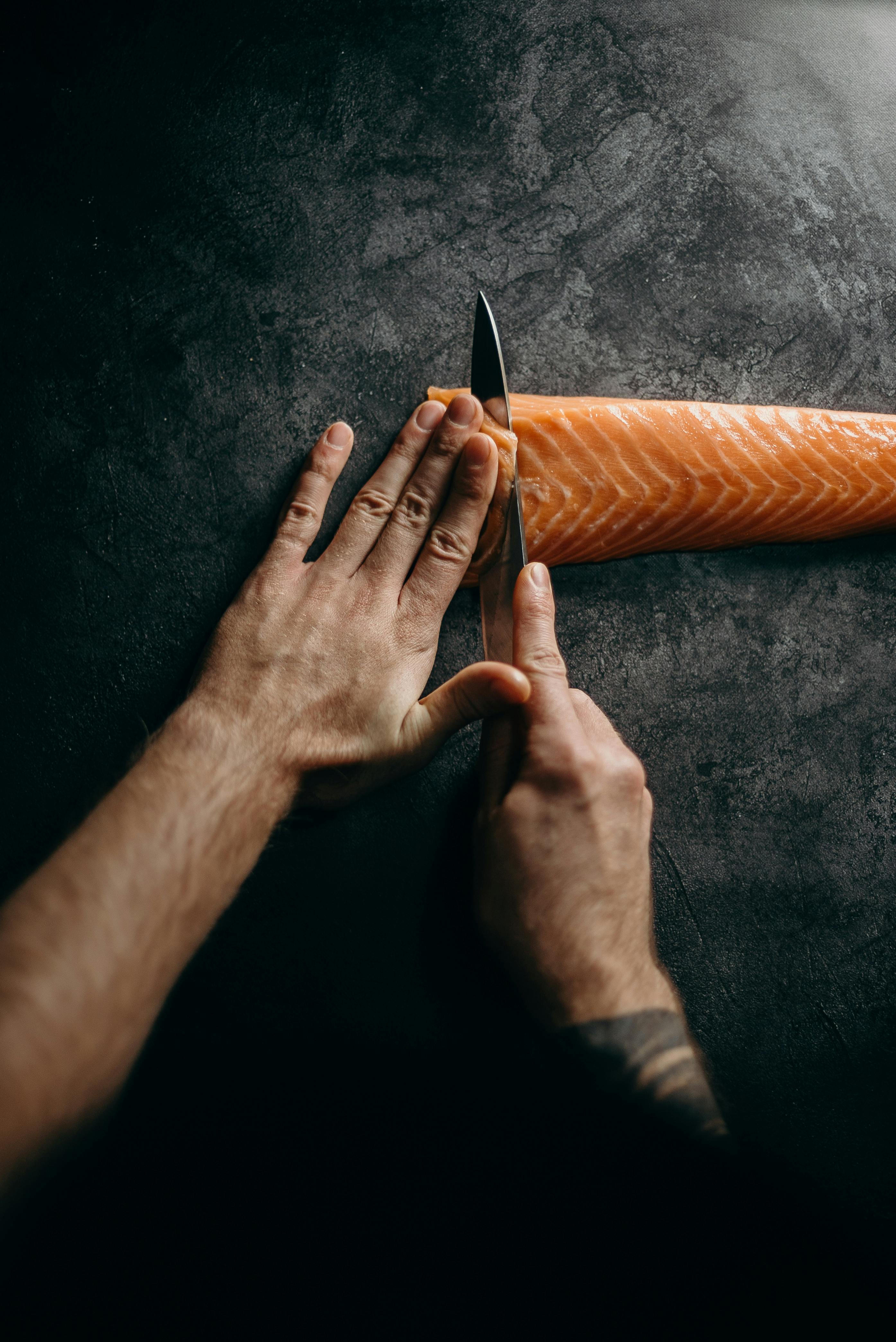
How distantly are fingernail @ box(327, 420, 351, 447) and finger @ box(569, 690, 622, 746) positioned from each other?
36.2 inches

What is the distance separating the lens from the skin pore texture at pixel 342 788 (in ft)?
4.08

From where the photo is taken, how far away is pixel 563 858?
1.49 m

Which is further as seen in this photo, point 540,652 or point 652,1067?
point 540,652

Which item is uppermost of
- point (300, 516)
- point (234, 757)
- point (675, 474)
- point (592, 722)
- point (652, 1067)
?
point (675, 474)

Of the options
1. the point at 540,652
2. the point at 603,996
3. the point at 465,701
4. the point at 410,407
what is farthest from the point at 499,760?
the point at 410,407

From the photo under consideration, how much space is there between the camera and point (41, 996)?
1184 millimetres

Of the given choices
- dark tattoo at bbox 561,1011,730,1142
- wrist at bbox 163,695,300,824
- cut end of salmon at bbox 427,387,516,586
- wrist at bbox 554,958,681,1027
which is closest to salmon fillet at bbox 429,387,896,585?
cut end of salmon at bbox 427,387,516,586

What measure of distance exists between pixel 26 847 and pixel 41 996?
71cm

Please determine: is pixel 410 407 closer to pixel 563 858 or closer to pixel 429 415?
pixel 429 415

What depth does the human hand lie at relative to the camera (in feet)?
5.46

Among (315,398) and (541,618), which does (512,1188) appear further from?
(315,398)

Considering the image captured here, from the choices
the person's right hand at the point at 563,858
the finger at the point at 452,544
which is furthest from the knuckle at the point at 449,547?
the person's right hand at the point at 563,858

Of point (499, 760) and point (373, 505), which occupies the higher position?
point (373, 505)

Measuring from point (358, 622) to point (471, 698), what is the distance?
0.40m
